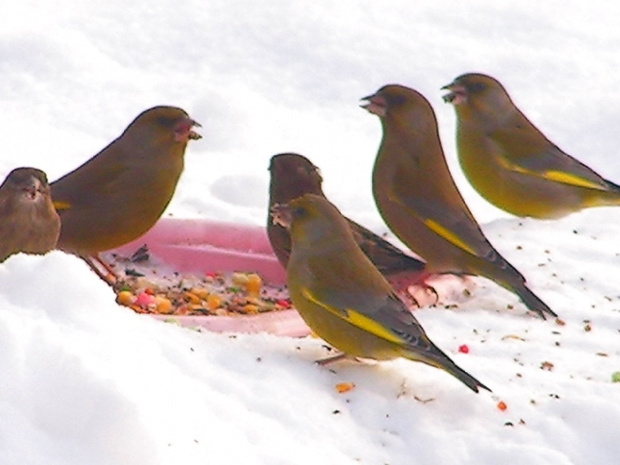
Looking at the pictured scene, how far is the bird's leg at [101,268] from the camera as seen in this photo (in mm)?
6555

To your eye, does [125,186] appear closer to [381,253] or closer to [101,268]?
[101,268]

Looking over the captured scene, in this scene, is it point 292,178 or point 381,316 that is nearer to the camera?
point 381,316

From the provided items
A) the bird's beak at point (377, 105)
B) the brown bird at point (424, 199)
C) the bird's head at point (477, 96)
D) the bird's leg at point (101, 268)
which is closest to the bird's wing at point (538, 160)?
the bird's head at point (477, 96)

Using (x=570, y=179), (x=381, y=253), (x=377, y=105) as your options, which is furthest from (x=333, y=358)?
(x=570, y=179)

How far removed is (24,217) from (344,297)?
4.32ft

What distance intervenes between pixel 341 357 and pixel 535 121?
5.46 m

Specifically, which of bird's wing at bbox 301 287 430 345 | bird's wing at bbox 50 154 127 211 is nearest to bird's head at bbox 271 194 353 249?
bird's wing at bbox 301 287 430 345

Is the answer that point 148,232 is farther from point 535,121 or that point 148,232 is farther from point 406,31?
point 406,31

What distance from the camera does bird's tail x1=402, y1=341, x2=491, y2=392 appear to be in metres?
5.08

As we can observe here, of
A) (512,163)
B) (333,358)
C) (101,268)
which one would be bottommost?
(101,268)

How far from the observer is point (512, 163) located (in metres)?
7.97

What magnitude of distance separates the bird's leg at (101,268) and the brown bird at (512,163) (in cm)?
209

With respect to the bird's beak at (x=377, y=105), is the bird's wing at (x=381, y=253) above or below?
below

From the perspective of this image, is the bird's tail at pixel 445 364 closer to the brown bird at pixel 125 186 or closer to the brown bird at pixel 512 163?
the brown bird at pixel 125 186
